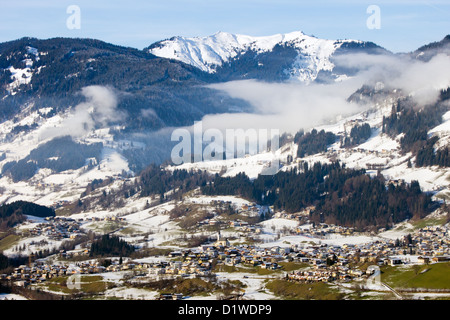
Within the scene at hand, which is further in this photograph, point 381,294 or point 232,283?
point 232,283

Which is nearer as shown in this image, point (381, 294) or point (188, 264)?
point (381, 294)
